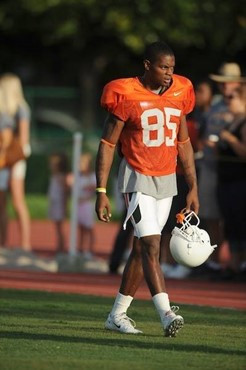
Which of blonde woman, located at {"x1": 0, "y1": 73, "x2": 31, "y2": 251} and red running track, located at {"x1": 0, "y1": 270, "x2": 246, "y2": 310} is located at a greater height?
blonde woman, located at {"x1": 0, "y1": 73, "x2": 31, "y2": 251}

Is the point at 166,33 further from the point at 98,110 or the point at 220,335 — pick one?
the point at 220,335

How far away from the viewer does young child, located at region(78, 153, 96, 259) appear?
1894 centimetres

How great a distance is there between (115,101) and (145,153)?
0.45 metres

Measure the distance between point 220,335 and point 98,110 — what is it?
32.2 m

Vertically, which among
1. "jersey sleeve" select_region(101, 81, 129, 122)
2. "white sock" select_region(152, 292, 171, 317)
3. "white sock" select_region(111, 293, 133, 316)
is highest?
"jersey sleeve" select_region(101, 81, 129, 122)

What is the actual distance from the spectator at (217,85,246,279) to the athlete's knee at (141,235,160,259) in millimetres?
5475

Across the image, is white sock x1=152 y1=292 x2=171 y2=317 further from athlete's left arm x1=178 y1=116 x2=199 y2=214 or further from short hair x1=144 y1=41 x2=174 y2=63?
short hair x1=144 y1=41 x2=174 y2=63

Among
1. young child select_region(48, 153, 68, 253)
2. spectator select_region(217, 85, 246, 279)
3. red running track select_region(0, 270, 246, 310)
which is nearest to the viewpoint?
red running track select_region(0, 270, 246, 310)

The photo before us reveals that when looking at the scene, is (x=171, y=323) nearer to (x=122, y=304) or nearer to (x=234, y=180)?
(x=122, y=304)

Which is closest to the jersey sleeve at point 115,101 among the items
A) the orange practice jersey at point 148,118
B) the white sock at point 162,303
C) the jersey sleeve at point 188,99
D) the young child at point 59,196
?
the orange practice jersey at point 148,118

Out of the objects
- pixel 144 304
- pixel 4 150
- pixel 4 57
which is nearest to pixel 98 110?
pixel 4 57

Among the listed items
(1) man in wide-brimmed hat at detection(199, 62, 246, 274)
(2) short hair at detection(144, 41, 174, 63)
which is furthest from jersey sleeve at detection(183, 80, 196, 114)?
(1) man in wide-brimmed hat at detection(199, 62, 246, 274)

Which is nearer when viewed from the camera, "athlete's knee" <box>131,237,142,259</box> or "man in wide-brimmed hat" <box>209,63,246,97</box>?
"athlete's knee" <box>131,237,142,259</box>

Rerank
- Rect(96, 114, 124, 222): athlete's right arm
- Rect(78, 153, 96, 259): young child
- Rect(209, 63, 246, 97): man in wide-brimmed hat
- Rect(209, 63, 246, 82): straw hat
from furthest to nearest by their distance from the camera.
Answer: Rect(78, 153, 96, 259): young child < Rect(209, 63, 246, 82): straw hat < Rect(209, 63, 246, 97): man in wide-brimmed hat < Rect(96, 114, 124, 222): athlete's right arm
